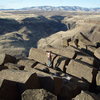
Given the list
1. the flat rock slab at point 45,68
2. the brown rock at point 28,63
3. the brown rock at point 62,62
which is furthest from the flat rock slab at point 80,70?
the brown rock at point 28,63

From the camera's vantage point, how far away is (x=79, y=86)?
10.7 meters

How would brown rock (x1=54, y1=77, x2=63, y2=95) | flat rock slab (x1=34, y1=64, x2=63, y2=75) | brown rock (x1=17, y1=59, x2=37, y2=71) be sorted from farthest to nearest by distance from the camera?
brown rock (x1=17, y1=59, x2=37, y2=71)
flat rock slab (x1=34, y1=64, x2=63, y2=75)
brown rock (x1=54, y1=77, x2=63, y2=95)

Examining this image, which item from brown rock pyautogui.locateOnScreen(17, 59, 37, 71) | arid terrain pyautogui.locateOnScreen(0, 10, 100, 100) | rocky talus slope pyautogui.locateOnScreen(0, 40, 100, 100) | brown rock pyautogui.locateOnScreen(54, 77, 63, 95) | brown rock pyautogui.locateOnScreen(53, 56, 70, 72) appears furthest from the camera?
brown rock pyautogui.locateOnScreen(17, 59, 37, 71)

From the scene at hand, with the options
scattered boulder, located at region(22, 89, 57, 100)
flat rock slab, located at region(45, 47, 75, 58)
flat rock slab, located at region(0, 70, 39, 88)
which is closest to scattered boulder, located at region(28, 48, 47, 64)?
flat rock slab, located at region(45, 47, 75, 58)

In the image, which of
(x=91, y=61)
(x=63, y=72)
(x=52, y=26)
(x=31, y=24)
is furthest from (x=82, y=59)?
(x=52, y=26)

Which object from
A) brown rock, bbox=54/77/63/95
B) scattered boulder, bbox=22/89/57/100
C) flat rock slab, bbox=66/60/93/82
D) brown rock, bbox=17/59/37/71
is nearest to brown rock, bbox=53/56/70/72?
flat rock slab, bbox=66/60/93/82

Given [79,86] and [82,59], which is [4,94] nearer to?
[79,86]

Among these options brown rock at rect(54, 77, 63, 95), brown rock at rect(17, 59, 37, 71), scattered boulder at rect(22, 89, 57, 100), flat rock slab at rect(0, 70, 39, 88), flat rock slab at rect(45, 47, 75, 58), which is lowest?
brown rock at rect(17, 59, 37, 71)

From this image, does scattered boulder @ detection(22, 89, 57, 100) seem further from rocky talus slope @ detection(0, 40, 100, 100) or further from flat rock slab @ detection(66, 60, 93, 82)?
flat rock slab @ detection(66, 60, 93, 82)

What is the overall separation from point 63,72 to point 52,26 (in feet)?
289

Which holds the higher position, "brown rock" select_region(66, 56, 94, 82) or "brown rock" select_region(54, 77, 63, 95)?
"brown rock" select_region(54, 77, 63, 95)

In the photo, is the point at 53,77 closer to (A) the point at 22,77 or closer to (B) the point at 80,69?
(A) the point at 22,77

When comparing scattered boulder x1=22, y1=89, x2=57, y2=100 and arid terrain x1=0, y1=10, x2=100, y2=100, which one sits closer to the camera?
scattered boulder x1=22, y1=89, x2=57, y2=100

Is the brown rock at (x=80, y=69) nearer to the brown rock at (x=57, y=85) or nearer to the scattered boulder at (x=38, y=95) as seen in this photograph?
→ the brown rock at (x=57, y=85)
